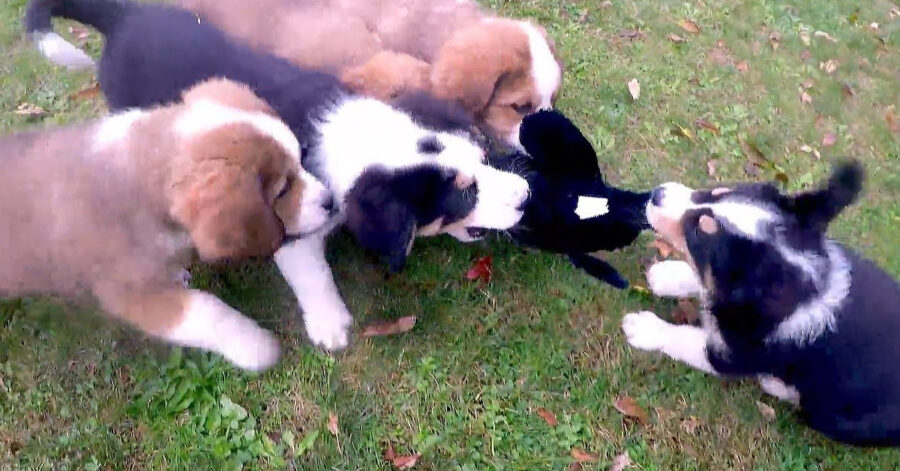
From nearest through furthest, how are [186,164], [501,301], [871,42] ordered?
[186,164]
[501,301]
[871,42]

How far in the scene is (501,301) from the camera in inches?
170

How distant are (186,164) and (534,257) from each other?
2.33 meters

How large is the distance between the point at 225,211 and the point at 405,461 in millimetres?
1708

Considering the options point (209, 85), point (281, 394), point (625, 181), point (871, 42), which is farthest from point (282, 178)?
point (871, 42)

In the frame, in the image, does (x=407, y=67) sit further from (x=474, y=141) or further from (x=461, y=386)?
(x=461, y=386)

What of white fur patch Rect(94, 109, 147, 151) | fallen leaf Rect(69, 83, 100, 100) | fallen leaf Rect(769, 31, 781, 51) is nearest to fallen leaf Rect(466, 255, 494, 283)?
white fur patch Rect(94, 109, 147, 151)

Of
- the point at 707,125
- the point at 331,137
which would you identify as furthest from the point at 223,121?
the point at 707,125

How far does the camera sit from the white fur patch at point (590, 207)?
3816 millimetres

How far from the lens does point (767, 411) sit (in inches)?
159

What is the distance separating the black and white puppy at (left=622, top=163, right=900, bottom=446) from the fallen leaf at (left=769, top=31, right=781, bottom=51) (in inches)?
144

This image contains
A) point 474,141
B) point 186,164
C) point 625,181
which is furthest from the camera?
point 625,181

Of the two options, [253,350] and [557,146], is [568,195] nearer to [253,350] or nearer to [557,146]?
[557,146]

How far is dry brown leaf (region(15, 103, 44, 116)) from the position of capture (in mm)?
4941

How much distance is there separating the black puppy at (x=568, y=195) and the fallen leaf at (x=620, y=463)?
119cm
